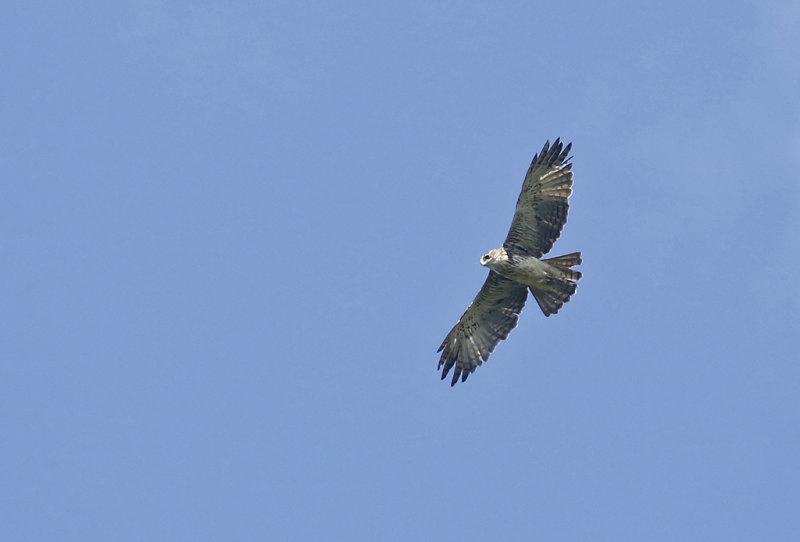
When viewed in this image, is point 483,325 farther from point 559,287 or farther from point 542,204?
point 542,204

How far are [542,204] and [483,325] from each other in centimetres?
244

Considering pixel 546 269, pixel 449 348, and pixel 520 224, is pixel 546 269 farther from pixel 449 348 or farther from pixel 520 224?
pixel 449 348

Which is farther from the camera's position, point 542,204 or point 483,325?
point 483,325

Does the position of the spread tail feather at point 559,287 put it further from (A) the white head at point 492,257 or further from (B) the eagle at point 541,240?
(A) the white head at point 492,257

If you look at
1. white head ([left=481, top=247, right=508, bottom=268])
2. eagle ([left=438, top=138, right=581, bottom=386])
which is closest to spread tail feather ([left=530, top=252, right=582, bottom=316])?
eagle ([left=438, top=138, right=581, bottom=386])

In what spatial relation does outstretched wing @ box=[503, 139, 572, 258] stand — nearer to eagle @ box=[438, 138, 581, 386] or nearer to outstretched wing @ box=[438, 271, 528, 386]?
eagle @ box=[438, 138, 581, 386]

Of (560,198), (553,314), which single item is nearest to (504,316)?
(553,314)

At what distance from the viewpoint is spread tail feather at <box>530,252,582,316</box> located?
1983 cm

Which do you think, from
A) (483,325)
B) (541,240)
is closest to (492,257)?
(541,240)

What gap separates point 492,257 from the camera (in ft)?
65.4

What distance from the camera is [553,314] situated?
20266 mm

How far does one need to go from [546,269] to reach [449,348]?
2.53 metres

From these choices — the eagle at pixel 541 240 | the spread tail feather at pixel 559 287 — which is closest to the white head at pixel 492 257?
the eagle at pixel 541 240

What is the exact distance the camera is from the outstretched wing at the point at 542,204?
19.8 meters
